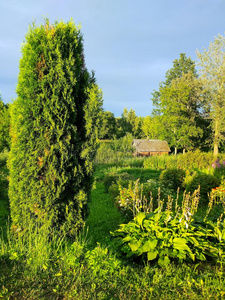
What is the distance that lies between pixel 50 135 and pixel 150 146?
93.6 ft

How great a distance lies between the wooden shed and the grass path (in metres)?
22.4

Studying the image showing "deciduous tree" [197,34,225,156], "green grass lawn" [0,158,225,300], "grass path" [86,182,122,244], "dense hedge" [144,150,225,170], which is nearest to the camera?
"green grass lawn" [0,158,225,300]

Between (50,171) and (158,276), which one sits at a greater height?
(50,171)

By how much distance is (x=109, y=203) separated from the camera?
309 inches

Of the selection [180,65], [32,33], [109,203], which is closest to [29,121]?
[32,33]

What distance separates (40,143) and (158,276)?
270 cm

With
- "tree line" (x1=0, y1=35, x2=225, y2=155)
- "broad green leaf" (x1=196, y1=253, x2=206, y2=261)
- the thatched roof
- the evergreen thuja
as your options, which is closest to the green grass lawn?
"broad green leaf" (x1=196, y1=253, x2=206, y2=261)

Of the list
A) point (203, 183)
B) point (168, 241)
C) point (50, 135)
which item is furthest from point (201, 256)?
point (203, 183)

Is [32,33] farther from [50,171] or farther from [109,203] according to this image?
[109,203]

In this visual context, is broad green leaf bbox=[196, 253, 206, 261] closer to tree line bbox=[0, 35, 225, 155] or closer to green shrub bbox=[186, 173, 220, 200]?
green shrub bbox=[186, 173, 220, 200]

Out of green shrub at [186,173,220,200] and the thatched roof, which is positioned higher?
the thatched roof

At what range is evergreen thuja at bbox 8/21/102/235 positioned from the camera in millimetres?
4090

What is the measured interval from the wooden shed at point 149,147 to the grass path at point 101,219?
73.5ft

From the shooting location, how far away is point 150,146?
105 feet
